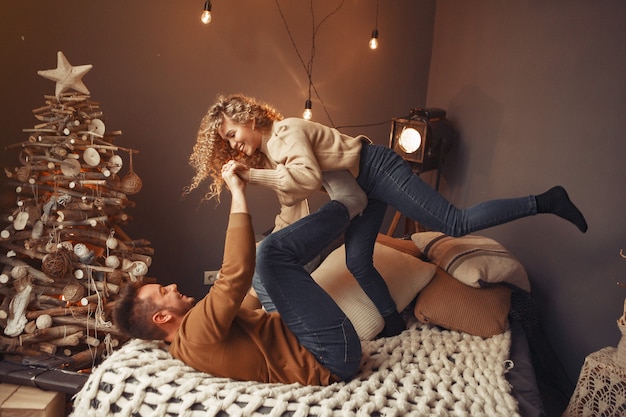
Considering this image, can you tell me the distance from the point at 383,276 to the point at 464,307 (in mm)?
380

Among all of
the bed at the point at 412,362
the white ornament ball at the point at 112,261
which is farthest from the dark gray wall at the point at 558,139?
the white ornament ball at the point at 112,261

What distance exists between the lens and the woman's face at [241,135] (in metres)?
2.17

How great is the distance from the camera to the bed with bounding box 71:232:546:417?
1575 millimetres

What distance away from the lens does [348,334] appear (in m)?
1.76

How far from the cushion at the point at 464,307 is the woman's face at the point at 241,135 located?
102 cm

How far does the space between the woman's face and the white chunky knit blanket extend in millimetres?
848

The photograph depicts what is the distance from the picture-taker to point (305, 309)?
1768mm

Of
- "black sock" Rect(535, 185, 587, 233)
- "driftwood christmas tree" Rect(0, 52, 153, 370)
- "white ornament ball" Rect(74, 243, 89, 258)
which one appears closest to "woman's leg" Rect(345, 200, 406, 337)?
"black sock" Rect(535, 185, 587, 233)

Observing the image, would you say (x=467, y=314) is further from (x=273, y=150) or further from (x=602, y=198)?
(x=273, y=150)

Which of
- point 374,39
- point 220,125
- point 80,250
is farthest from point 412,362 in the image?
point 374,39

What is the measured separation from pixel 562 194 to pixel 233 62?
2.05 metres

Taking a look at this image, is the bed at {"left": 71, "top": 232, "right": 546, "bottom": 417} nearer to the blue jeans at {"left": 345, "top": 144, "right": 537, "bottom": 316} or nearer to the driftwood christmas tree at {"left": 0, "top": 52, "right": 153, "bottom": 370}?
the blue jeans at {"left": 345, "top": 144, "right": 537, "bottom": 316}

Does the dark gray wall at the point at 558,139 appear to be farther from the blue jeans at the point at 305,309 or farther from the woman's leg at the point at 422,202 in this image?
the blue jeans at the point at 305,309

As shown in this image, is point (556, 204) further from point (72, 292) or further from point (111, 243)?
point (72, 292)
